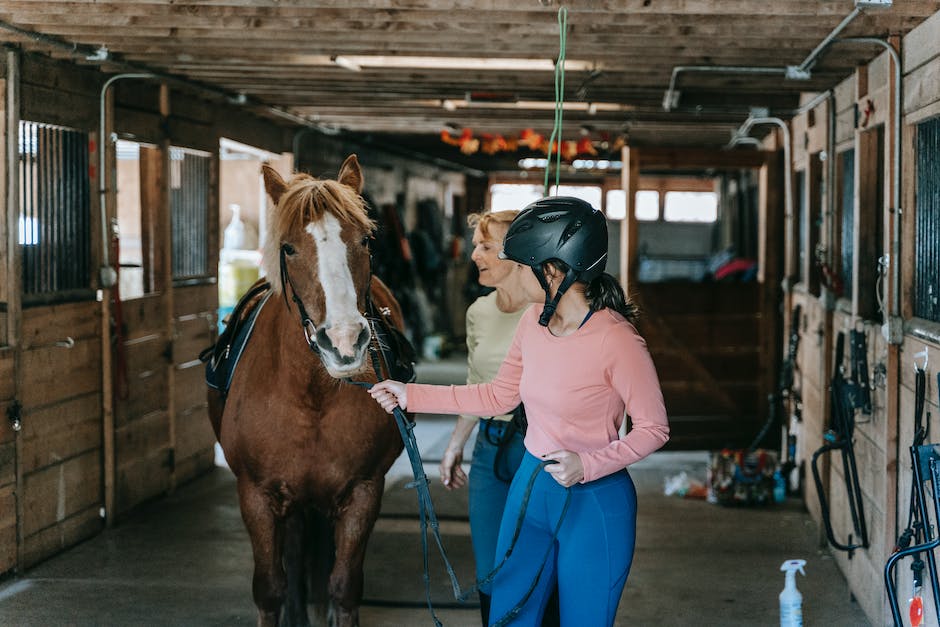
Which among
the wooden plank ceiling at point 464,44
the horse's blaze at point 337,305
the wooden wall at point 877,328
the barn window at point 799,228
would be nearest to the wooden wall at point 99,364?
the wooden plank ceiling at point 464,44

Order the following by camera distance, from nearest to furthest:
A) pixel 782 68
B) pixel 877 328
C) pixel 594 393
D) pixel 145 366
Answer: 1. pixel 594 393
2. pixel 877 328
3. pixel 782 68
4. pixel 145 366

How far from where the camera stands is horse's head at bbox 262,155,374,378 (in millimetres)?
2688

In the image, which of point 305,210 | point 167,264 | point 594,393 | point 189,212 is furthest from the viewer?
point 189,212

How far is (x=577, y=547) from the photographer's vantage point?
231cm

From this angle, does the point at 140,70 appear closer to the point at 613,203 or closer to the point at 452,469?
the point at 452,469

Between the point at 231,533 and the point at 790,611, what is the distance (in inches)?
122

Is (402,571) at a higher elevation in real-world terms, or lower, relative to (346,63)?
lower

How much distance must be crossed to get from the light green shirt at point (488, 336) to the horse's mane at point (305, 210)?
1.53 ft

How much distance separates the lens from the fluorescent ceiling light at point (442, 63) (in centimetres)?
514

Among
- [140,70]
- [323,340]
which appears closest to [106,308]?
[140,70]

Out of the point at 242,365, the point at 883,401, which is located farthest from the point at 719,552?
the point at 242,365

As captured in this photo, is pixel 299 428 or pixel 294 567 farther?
pixel 294 567

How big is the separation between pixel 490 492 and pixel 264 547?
732 millimetres

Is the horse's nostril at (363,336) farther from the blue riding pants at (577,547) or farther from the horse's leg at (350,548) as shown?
the horse's leg at (350,548)
